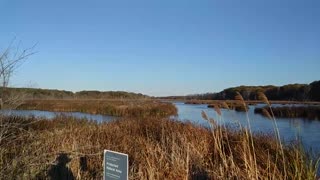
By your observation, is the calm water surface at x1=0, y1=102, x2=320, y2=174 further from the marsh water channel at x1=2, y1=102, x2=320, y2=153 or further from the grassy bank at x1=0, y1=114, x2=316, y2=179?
the grassy bank at x1=0, y1=114, x2=316, y2=179

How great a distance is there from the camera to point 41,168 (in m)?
6.24

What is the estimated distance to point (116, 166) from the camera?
11.6 feet

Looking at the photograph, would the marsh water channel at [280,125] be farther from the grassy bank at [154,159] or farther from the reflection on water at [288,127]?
the grassy bank at [154,159]

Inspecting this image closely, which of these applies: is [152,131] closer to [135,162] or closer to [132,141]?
[132,141]

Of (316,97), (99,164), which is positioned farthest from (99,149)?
(316,97)

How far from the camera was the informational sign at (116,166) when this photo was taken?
343 centimetres

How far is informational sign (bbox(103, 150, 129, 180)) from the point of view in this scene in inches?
135

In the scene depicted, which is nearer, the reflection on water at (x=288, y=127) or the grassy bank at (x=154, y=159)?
the grassy bank at (x=154, y=159)

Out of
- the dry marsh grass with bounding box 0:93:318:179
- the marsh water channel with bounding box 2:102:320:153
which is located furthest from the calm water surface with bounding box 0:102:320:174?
the dry marsh grass with bounding box 0:93:318:179

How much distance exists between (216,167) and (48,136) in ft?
13.6

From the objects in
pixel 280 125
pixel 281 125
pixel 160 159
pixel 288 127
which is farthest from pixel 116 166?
pixel 281 125

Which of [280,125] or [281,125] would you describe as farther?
[281,125]

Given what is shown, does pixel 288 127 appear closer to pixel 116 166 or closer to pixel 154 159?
pixel 154 159

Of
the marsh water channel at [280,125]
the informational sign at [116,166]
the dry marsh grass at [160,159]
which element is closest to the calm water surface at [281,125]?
the marsh water channel at [280,125]
